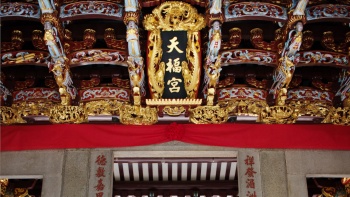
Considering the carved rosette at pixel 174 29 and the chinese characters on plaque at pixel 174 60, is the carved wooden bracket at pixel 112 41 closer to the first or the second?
the carved rosette at pixel 174 29

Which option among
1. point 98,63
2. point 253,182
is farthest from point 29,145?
point 253,182

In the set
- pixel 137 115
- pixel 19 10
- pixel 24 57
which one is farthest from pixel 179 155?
pixel 19 10

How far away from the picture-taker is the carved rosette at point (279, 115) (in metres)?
7.42

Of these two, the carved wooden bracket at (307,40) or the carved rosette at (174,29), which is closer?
the carved rosette at (174,29)

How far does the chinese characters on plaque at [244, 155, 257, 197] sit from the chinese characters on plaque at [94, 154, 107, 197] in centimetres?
190

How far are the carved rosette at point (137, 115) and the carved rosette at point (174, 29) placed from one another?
1.31 feet

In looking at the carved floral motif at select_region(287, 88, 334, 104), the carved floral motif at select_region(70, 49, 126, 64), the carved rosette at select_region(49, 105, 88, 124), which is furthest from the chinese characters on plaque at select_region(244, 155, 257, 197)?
the carved rosette at select_region(49, 105, 88, 124)

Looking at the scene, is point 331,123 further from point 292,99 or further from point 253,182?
point 253,182

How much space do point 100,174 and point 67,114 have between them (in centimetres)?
96

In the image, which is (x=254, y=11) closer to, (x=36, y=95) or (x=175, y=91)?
(x=175, y=91)

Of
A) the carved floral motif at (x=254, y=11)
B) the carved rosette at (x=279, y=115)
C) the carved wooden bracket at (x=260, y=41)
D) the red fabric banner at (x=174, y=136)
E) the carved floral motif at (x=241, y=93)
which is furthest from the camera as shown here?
the carved floral motif at (x=241, y=93)

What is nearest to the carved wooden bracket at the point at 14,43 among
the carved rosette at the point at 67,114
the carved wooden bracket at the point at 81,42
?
the carved wooden bracket at the point at 81,42

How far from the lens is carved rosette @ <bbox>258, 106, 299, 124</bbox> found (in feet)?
24.4

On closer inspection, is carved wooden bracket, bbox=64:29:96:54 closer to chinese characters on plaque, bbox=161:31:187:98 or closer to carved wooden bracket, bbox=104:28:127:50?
carved wooden bracket, bbox=104:28:127:50
